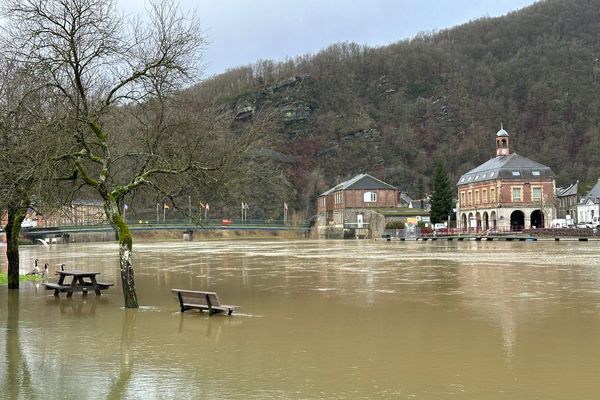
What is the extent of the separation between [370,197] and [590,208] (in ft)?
108

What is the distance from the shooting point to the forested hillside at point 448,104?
163500 millimetres

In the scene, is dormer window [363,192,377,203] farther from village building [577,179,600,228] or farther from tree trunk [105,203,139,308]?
tree trunk [105,203,139,308]

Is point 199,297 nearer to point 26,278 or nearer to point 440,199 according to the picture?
point 26,278

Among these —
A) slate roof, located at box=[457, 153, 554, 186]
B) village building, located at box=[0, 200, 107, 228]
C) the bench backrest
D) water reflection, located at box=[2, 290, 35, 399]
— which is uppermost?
slate roof, located at box=[457, 153, 554, 186]

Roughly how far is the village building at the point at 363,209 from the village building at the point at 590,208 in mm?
23930

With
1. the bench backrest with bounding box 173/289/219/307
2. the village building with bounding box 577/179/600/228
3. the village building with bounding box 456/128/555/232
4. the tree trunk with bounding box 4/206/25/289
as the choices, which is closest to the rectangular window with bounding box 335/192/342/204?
the village building with bounding box 456/128/555/232

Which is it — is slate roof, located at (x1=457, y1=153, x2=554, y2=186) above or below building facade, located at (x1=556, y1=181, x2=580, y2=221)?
above

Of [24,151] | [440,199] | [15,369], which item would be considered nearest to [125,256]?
[24,151]

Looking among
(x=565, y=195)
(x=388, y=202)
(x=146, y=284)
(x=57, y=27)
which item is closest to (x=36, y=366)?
(x=57, y=27)

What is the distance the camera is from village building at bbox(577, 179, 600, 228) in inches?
3698

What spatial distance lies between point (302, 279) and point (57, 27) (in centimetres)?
1284

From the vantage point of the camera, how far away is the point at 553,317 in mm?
14195

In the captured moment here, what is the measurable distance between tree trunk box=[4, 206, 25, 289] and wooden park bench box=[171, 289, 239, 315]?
24.2ft

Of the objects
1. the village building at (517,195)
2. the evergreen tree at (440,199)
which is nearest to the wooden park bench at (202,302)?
the village building at (517,195)
